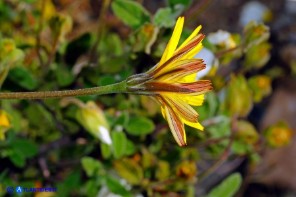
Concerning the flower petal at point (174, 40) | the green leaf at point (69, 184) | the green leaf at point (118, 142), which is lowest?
the flower petal at point (174, 40)

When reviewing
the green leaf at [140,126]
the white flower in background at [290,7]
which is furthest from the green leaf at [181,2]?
the white flower in background at [290,7]

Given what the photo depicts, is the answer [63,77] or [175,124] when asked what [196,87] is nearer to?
[175,124]

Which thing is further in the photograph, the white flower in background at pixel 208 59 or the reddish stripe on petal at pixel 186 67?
the white flower in background at pixel 208 59

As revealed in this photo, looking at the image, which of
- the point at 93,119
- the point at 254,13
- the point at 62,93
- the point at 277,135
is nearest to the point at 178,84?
the point at 62,93

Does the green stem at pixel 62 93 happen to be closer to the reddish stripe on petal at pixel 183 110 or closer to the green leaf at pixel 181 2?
the reddish stripe on petal at pixel 183 110

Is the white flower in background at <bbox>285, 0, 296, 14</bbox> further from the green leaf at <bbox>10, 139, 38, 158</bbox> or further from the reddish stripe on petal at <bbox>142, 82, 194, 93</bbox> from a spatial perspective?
the reddish stripe on petal at <bbox>142, 82, 194, 93</bbox>

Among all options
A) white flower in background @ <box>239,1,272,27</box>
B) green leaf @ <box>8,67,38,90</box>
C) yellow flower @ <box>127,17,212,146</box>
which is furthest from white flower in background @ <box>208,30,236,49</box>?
white flower in background @ <box>239,1,272,27</box>
